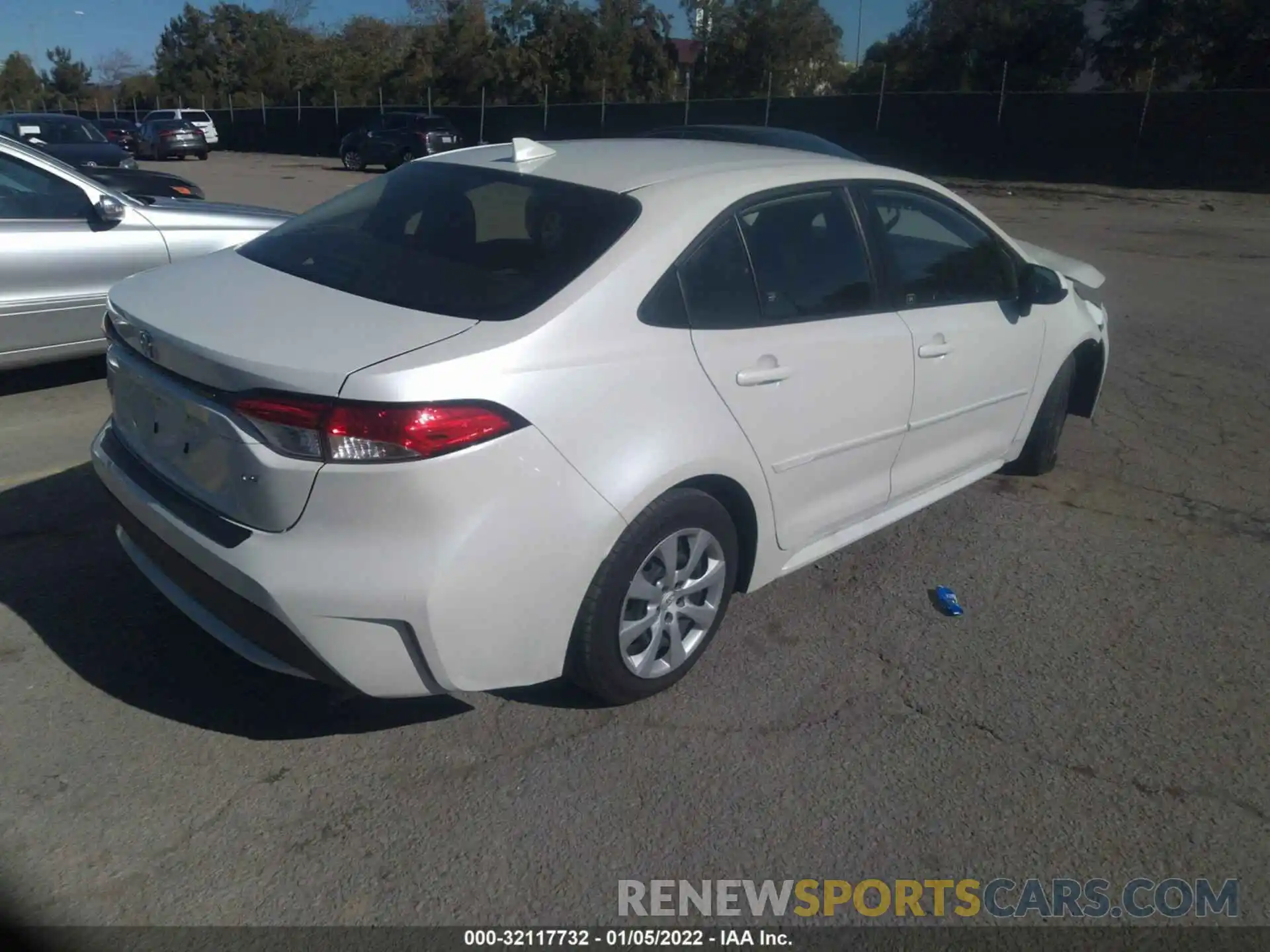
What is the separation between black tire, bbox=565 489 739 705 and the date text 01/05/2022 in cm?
80

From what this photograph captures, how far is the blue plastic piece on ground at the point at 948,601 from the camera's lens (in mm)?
4156

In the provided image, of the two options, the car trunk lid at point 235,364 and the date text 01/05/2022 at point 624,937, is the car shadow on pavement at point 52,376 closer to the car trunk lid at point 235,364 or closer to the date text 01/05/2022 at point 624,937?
the car trunk lid at point 235,364

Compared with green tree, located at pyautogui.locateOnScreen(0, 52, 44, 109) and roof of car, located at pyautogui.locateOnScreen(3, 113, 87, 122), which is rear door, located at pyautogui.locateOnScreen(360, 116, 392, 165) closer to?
roof of car, located at pyautogui.locateOnScreen(3, 113, 87, 122)

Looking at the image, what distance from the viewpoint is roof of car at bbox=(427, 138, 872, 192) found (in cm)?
358

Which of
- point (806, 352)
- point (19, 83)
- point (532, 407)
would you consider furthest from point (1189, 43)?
point (19, 83)

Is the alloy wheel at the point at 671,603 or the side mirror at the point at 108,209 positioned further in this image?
the side mirror at the point at 108,209

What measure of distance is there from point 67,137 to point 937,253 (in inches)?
638

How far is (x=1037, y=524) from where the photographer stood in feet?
16.4

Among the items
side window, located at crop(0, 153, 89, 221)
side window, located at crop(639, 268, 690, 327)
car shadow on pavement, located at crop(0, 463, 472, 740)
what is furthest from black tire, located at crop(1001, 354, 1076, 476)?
side window, located at crop(0, 153, 89, 221)

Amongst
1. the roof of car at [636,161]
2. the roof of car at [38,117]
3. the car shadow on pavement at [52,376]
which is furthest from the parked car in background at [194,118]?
the roof of car at [636,161]

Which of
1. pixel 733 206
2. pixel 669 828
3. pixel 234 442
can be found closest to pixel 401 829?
pixel 669 828

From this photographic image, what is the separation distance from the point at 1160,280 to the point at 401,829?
11.7m

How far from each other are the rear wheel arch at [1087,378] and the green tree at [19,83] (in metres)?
93.2

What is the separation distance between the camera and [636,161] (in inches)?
150
